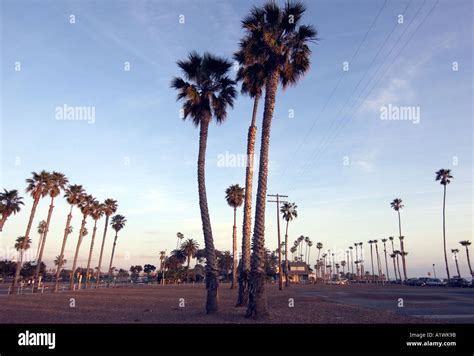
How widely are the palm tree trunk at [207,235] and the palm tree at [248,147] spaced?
6.68ft

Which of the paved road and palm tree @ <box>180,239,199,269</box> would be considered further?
palm tree @ <box>180,239,199,269</box>

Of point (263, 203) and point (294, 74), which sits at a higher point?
point (294, 74)

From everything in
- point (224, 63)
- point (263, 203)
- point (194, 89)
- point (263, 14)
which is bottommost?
point (263, 203)

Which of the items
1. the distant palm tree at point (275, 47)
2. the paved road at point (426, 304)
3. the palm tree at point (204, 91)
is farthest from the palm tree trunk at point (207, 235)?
the paved road at point (426, 304)

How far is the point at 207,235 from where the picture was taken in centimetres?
1997

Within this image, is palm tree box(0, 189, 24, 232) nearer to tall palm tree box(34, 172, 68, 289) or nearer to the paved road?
tall palm tree box(34, 172, 68, 289)

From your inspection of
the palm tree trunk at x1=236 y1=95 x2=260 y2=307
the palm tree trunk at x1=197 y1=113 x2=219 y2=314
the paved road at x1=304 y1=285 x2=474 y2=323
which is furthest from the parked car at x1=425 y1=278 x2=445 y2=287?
the palm tree trunk at x1=197 y1=113 x2=219 y2=314

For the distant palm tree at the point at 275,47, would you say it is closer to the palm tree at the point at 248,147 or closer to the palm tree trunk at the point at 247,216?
the palm tree at the point at 248,147

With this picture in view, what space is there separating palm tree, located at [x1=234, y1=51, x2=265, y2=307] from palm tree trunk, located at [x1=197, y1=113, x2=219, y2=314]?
2.04 m

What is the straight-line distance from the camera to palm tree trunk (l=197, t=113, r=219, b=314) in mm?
19297
